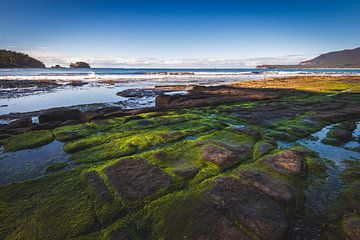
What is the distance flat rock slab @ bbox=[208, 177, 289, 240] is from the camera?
3.64m

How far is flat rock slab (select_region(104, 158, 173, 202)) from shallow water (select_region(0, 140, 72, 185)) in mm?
1922

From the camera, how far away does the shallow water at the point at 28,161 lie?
19.5 feet

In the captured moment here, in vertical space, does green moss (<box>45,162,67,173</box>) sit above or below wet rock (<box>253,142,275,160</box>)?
below

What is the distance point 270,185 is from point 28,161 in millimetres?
7406

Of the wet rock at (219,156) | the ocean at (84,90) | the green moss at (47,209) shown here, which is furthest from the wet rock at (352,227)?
the ocean at (84,90)

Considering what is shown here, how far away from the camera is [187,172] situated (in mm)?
5617

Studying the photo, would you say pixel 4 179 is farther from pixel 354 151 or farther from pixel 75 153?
pixel 354 151

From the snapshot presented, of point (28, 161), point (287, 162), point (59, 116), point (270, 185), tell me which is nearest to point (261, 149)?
point (287, 162)

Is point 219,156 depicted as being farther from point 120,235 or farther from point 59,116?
point 59,116

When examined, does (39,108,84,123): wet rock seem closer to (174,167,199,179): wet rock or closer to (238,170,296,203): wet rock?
(174,167,199,179): wet rock

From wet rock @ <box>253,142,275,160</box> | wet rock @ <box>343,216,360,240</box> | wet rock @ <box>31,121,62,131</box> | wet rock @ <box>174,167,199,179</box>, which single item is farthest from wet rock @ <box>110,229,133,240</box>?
wet rock @ <box>31,121,62,131</box>

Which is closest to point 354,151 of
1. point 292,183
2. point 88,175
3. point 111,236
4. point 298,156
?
point 298,156

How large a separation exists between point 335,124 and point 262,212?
9813mm

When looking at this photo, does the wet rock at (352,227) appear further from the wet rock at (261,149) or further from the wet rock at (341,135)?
the wet rock at (341,135)
